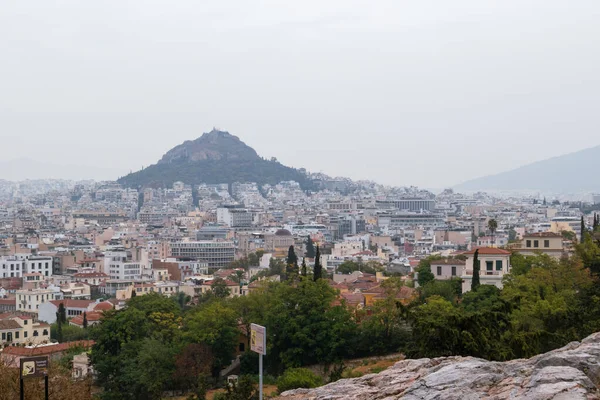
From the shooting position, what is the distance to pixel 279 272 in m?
46.1

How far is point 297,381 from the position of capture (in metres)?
17.3

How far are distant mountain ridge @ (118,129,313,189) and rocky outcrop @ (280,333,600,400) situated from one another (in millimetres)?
162501

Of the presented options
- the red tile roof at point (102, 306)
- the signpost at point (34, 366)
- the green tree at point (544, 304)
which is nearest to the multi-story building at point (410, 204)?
the red tile roof at point (102, 306)

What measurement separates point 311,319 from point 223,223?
3718 inches

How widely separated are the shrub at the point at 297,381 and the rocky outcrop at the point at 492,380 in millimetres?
7638

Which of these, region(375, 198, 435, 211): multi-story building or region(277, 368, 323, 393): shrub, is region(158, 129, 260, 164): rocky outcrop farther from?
region(277, 368, 323, 393): shrub

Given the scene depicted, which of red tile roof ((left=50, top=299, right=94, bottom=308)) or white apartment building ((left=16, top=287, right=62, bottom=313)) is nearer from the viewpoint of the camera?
red tile roof ((left=50, top=299, right=94, bottom=308))

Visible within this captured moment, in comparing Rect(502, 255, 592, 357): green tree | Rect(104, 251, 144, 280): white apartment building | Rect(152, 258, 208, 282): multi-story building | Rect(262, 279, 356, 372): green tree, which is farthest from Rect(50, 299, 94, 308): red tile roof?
Rect(502, 255, 592, 357): green tree

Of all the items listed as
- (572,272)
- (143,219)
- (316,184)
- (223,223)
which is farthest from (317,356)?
(316,184)

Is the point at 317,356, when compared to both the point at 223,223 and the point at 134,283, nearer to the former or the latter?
the point at 134,283

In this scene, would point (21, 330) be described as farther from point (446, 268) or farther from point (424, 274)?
point (446, 268)

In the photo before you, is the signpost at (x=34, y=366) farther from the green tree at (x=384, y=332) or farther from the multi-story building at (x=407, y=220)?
the multi-story building at (x=407, y=220)

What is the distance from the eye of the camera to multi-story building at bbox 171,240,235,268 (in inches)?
3068

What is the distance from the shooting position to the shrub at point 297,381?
56.3 ft
